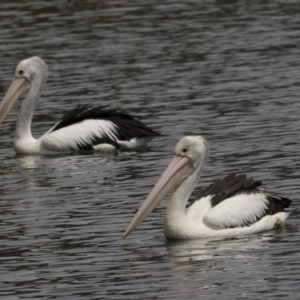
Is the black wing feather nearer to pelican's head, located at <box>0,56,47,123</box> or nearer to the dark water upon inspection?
the dark water

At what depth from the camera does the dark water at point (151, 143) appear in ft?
29.2

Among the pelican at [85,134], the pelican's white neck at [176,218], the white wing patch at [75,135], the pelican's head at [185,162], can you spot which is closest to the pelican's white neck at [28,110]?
the pelican at [85,134]

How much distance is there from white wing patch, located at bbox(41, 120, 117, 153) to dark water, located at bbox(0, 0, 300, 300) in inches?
11.6

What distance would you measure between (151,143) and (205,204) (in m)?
4.82

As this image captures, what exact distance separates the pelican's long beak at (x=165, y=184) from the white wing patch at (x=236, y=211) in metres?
0.37

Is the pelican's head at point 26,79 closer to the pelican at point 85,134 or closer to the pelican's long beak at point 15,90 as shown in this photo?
the pelican's long beak at point 15,90

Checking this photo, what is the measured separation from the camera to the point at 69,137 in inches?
592

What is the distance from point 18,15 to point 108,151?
12116 millimetres

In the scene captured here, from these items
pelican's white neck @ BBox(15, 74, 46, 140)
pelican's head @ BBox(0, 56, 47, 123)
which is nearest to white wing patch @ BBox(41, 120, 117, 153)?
pelican's white neck @ BBox(15, 74, 46, 140)

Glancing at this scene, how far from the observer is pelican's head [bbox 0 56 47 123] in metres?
16.0

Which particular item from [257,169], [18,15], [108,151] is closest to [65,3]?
[18,15]

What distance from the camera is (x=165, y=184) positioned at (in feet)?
33.2

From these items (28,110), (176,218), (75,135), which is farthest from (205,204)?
(28,110)

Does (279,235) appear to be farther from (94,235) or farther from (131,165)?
(131,165)
